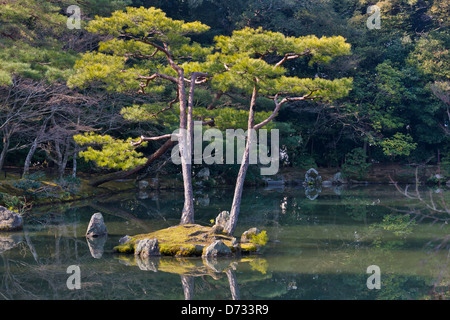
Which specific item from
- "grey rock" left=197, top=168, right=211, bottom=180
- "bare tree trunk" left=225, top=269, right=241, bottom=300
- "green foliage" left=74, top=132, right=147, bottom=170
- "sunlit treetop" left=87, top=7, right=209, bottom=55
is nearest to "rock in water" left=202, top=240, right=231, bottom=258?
"bare tree trunk" left=225, top=269, right=241, bottom=300

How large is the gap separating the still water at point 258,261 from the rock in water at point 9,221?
24cm

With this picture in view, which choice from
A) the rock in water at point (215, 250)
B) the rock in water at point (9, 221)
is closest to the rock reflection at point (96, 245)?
the rock in water at point (215, 250)

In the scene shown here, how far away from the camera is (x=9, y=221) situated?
1359 centimetres

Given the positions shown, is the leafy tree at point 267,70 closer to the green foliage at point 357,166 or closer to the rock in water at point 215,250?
the rock in water at point 215,250

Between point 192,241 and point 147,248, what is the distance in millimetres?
979

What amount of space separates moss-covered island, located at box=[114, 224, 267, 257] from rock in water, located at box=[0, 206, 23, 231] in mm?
4131

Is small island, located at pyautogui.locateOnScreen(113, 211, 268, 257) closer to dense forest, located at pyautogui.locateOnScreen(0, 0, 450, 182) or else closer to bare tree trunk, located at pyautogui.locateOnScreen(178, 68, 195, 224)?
bare tree trunk, located at pyautogui.locateOnScreen(178, 68, 195, 224)

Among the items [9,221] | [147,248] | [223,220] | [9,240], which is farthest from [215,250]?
[9,221]

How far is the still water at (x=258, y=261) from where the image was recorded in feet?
25.9

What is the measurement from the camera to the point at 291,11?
99.4 feet

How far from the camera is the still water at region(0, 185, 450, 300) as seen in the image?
790 centimetres
